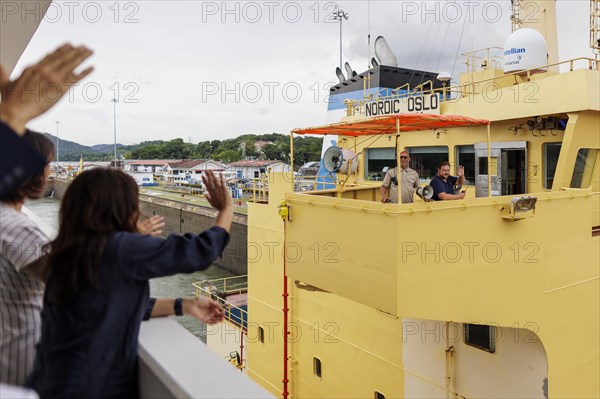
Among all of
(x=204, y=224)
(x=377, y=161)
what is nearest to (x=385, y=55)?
(x=377, y=161)

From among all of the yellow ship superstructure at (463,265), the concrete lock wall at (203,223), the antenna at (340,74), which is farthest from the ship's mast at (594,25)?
the concrete lock wall at (203,223)

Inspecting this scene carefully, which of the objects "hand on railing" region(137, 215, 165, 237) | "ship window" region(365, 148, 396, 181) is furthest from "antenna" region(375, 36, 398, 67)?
"hand on railing" region(137, 215, 165, 237)

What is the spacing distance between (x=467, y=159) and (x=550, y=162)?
1.71 m

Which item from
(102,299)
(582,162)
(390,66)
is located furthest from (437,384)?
(390,66)

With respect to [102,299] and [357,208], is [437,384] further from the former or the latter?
[102,299]

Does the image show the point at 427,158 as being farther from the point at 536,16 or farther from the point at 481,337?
the point at 536,16

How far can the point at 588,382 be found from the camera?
26.1ft

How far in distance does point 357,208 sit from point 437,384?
4114mm

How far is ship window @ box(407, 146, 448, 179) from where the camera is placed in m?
11.1

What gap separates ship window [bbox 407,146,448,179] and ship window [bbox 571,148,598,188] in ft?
9.16

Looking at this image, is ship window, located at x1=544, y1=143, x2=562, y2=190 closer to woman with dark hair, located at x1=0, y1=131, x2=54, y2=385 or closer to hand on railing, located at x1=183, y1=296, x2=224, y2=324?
hand on railing, located at x1=183, y1=296, x2=224, y2=324

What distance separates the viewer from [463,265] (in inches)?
256

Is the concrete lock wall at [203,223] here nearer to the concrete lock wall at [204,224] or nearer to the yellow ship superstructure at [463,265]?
the concrete lock wall at [204,224]

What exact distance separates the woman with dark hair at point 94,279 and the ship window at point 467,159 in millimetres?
9395
